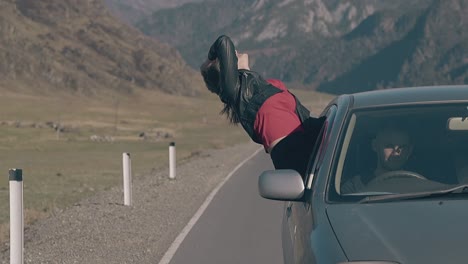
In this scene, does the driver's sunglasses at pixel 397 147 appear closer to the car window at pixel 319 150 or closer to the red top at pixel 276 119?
the car window at pixel 319 150

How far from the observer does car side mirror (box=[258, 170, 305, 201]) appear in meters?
5.70

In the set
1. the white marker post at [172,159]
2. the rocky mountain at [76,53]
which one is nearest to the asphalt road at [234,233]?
the white marker post at [172,159]

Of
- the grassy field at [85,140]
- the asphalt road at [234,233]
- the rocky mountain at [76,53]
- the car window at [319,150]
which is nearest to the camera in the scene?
the car window at [319,150]

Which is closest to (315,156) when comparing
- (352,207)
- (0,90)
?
(352,207)

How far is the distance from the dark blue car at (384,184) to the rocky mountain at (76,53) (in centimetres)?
10577

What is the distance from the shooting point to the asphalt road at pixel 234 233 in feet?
38.5

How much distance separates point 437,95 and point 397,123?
1.03 ft

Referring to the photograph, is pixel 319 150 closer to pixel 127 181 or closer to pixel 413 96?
pixel 413 96

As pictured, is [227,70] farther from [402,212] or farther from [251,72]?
[402,212]

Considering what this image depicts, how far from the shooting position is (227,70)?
704 centimetres

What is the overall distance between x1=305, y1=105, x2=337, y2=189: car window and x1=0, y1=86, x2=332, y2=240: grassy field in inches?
384

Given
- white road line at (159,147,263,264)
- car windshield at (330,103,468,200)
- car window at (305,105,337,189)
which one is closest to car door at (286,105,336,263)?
car window at (305,105,337,189)

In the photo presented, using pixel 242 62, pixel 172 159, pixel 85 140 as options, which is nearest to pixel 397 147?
pixel 242 62

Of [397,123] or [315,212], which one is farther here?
[397,123]
